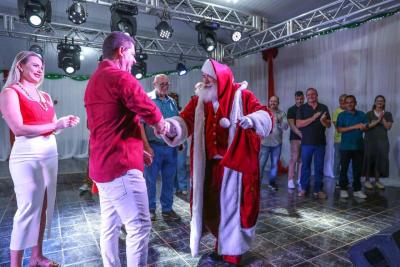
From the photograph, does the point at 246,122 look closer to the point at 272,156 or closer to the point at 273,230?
the point at 273,230

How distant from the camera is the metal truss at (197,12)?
548 centimetres

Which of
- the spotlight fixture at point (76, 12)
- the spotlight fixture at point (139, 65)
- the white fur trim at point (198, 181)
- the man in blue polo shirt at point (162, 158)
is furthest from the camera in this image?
the spotlight fixture at point (139, 65)

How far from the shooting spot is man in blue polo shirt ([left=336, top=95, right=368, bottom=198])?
4534 mm

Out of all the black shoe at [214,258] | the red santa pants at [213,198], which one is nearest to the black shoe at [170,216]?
the black shoe at [214,258]

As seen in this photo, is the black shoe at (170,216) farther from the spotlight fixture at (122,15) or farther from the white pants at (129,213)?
the spotlight fixture at (122,15)

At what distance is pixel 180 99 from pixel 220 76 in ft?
27.2

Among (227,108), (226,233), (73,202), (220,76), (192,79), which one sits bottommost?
(73,202)

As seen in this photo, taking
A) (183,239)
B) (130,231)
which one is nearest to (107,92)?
(130,231)

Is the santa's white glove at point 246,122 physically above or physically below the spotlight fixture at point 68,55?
below

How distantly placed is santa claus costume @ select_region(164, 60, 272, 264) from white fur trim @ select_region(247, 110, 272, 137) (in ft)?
0.15

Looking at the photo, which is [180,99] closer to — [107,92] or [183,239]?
[183,239]

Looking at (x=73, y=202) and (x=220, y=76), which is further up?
(x=220, y=76)

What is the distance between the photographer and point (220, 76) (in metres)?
2.26

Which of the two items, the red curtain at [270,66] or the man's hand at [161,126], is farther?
the red curtain at [270,66]
